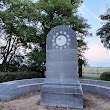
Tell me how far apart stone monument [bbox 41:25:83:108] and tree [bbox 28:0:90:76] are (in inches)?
202

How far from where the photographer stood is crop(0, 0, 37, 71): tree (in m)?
10.4

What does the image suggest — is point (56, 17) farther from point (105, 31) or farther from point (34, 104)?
point (34, 104)

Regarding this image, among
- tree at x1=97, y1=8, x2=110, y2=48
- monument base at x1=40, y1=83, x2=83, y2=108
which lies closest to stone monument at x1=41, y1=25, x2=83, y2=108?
monument base at x1=40, y1=83, x2=83, y2=108

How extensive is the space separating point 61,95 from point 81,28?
670 cm

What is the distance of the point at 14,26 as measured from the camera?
34.6ft

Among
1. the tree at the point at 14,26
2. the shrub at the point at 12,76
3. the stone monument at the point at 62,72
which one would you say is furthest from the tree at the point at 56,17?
the stone monument at the point at 62,72

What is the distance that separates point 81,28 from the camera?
11.5m

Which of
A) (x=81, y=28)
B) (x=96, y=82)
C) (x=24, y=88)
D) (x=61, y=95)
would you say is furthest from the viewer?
(x=81, y=28)

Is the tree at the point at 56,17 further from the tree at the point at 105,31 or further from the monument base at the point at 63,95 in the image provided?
the monument base at the point at 63,95

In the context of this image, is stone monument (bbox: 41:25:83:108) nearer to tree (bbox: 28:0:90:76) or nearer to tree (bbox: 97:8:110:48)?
tree (bbox: 97:8:110:48)

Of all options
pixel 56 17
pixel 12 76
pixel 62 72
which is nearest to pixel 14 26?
pixel 56 17

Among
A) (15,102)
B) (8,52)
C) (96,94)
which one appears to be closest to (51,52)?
(15,102)

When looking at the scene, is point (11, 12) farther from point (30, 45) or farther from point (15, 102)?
point (15, 102)

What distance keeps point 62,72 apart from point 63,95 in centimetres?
64
